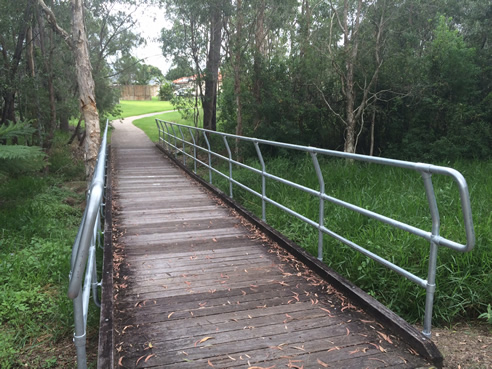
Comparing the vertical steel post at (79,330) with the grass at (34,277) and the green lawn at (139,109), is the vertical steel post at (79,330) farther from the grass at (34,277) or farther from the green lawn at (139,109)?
the green lawn at (139,109)

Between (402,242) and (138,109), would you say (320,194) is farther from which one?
(138,109)

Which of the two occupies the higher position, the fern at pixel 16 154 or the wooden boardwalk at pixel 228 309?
the fern at pixel 16 154

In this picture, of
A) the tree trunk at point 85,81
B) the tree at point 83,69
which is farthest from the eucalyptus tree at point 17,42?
the tree trunk at point 85,81

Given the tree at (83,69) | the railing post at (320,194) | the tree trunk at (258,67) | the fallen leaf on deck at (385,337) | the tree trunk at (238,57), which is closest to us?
the fallen leaf on deck at (385,337)

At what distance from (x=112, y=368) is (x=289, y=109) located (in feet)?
40.4

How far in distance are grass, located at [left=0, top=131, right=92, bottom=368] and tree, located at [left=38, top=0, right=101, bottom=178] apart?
217 centimetres

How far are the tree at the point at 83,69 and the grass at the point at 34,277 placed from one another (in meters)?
2.17

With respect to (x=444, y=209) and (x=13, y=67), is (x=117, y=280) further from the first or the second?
(x=13, y=67)

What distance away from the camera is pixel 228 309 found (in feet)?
10.3

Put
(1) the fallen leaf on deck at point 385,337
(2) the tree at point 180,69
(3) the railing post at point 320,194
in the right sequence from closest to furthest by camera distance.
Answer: (1) the fallen leaf on deck at point 385,337 → (3) the railing post at point 320,194 → (2) the tree at point 180,69

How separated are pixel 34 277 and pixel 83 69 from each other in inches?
301

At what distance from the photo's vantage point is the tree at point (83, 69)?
35.2ft

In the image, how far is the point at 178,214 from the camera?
6.02 meters

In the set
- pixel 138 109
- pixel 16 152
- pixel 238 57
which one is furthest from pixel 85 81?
pixel 138 109
